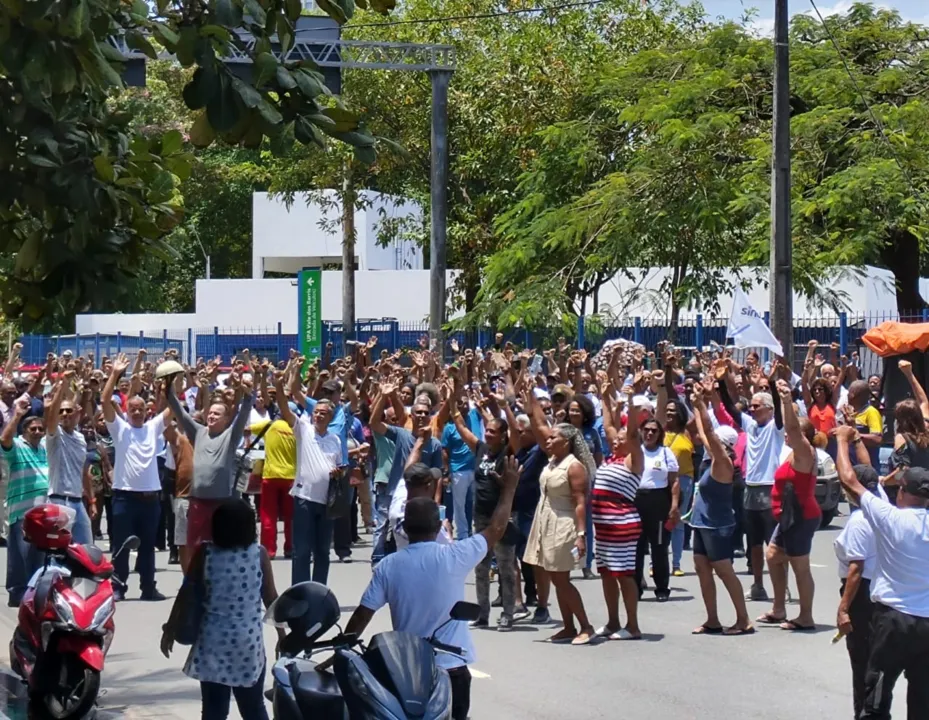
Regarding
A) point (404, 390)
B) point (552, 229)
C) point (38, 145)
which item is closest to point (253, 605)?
point (38, 145)

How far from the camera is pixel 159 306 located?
59688 millimetres

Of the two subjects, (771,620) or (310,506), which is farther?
(310,506)

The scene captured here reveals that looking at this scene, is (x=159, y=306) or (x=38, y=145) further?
(x=159, y=306)

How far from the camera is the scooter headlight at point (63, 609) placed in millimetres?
8188

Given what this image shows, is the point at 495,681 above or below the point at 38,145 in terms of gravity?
below

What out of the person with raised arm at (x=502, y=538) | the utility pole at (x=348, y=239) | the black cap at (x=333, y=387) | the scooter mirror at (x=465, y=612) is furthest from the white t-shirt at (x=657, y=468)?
the utility pole at (x=348, y=239)

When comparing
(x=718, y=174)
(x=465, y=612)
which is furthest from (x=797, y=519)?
(x=718, y=174)

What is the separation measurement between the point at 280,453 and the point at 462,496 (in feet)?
7.85

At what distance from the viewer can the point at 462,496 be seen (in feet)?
44.3

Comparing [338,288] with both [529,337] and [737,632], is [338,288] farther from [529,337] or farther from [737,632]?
[737,632]

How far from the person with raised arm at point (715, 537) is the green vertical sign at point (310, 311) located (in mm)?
17040

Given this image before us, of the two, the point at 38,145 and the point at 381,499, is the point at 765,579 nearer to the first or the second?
the point at 381,499

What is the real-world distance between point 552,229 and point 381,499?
1470cm

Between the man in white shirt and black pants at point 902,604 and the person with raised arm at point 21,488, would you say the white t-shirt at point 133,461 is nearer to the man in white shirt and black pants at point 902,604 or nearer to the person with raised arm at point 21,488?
the person with raised arm at point 21,488
